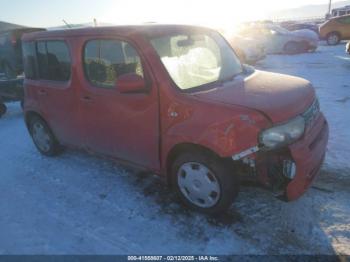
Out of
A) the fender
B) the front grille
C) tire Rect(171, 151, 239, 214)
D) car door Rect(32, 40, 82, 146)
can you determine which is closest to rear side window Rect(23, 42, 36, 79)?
car door Rect(32, 40, 82, 146)

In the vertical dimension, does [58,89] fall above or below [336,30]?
below

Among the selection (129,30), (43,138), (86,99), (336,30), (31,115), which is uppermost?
(129,30)

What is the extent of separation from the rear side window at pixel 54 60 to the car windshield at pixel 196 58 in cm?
140

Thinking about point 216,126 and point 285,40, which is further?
point 285,40

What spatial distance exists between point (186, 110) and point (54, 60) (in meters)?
2.32

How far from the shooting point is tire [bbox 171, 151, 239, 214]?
3044 mm

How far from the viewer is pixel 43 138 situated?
16.7 ft

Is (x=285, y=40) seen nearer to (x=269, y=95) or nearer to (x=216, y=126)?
(x=269, y=95)

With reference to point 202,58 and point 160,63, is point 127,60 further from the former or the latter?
point 202,58

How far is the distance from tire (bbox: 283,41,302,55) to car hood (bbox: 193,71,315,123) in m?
13.9

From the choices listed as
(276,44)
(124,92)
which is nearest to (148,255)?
(124,92)

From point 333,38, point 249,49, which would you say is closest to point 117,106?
point 249,49

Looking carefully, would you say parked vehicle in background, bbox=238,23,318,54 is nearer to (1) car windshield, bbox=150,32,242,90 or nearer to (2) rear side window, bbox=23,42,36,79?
(1) car windshield, bbox=150,32,242,90

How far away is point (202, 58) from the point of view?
3773 mm
